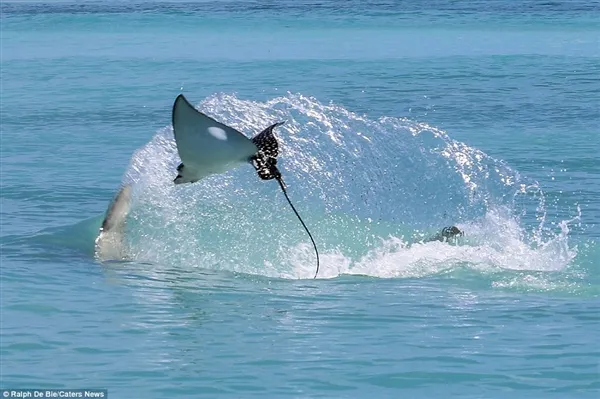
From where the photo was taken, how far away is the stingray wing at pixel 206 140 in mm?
7457

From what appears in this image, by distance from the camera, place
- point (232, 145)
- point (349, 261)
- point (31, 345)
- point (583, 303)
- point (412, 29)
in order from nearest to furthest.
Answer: point (31, 345) → point (232, 145) → point (583, 303) → point (349, 261) → point (412, 29)

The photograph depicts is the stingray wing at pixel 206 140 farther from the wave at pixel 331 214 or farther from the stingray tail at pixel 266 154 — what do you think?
the wave at pixel 331 214

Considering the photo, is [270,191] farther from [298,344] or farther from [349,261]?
[298,344]

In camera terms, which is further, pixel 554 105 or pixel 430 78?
pixel 430 78

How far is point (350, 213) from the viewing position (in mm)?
11016

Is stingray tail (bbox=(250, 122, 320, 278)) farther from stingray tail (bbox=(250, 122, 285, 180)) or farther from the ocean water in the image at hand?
the ocean water

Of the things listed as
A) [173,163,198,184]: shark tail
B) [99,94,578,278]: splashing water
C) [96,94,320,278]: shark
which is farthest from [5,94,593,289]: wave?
[96,94,320,278]: shark

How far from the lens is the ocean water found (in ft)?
21.7

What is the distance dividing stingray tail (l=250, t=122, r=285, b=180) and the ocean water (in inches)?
36.4

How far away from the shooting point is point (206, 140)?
7637mm

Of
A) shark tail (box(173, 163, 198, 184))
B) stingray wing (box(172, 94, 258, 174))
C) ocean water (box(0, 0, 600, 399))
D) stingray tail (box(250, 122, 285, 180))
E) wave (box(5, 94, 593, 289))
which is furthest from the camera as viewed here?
wave (box(5, 94, 593, 289))

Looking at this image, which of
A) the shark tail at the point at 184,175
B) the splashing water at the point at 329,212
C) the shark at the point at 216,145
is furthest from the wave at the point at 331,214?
the shark at the point at 216,145

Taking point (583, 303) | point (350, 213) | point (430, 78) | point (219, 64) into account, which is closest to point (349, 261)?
point (350, 213)

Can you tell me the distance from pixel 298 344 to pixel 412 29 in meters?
29.5
